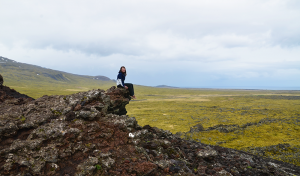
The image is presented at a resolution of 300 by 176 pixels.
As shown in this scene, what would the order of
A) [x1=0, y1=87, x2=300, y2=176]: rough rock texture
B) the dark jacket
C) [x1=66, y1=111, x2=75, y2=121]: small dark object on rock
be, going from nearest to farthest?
1. [x1=0, y1=87, x2=300, y2=176]: rough rock texture
2. [x1=66, y1=111, x2=75, y2=121]: small dark object on rock
3. the dark jacket

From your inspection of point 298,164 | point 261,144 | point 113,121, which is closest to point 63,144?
point 113,121

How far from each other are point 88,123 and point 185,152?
9.48 metres

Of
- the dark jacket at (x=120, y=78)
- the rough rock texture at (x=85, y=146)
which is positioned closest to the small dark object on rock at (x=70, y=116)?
the rough rock texture at (x=85, y=146)

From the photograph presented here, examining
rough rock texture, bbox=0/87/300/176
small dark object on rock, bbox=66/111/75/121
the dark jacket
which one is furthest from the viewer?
the dark jacket

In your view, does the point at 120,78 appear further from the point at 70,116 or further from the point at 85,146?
the point at 85,146

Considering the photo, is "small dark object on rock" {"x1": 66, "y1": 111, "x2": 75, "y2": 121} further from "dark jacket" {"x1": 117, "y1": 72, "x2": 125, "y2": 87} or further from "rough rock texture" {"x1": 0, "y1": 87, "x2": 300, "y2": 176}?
"dark jacket" {"x1": 117, "y1": 72, "x2": 125, "y2": 87}

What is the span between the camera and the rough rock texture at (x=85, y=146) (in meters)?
9.15

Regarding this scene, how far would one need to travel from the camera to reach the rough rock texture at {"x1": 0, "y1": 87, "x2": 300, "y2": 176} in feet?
30.0

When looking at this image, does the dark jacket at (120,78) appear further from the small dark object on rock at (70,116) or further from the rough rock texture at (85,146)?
the small dark object on rock at (70,116)

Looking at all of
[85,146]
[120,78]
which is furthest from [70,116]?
[120,78]

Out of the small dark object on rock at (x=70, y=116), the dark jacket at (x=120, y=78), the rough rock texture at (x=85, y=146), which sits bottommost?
the rough rock texture at (x=85, y=146)

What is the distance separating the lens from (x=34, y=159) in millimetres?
9055

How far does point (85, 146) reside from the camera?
1081 centimetres

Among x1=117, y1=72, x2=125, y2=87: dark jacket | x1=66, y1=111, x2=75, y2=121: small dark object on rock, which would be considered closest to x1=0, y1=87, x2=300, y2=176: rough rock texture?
x1=66, y1=111, x2=75, y2=121: small dark object on rock
